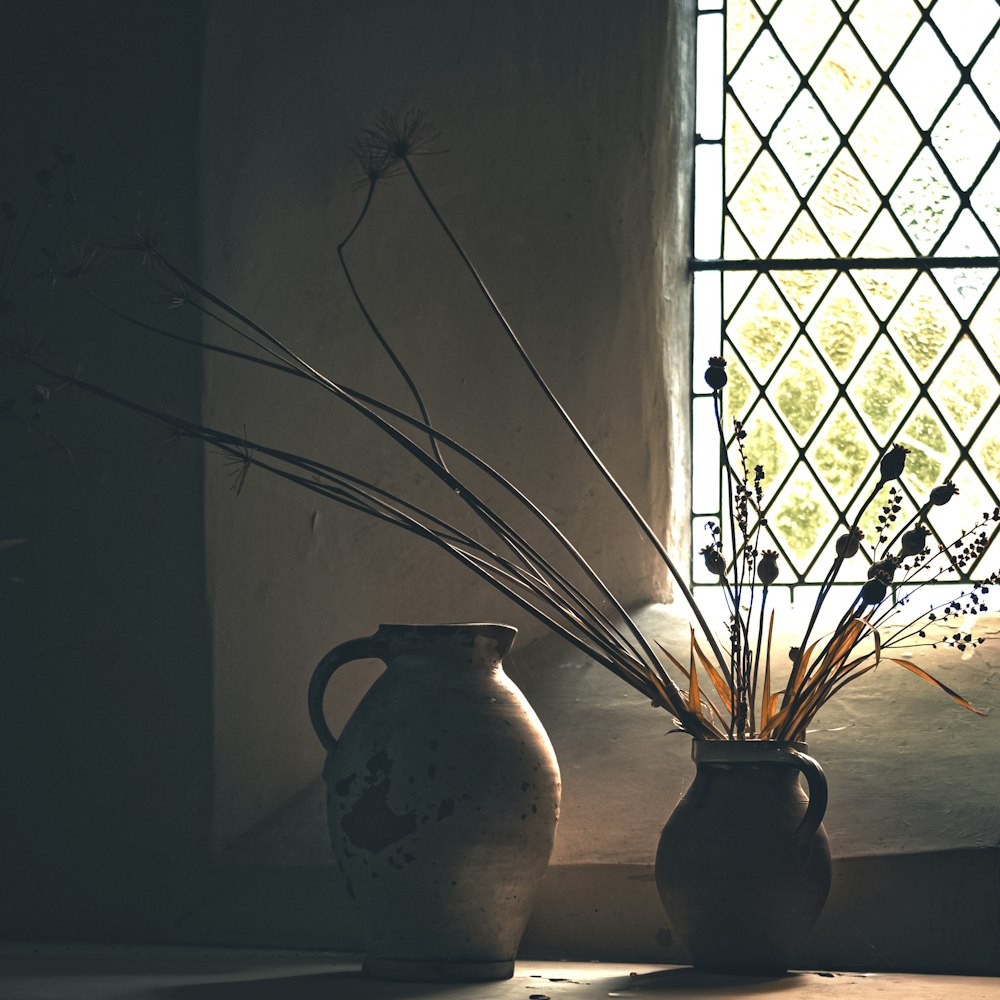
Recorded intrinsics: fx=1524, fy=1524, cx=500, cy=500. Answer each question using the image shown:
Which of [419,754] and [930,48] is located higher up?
[930,48]

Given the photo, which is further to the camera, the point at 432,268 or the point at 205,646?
the point at 432,268

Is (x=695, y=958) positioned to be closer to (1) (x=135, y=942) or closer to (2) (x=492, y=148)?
(1) (x=135, y=942)

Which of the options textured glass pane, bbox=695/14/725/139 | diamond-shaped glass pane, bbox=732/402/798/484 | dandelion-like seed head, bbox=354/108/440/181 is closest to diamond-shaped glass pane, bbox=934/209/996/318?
diamond-shaped glass pane, bbox=732/402/798/484

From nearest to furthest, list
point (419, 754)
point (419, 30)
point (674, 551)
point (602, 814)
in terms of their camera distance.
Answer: point (419, 754) < point (602, 814) < point (419, 30) < point (674, 551)

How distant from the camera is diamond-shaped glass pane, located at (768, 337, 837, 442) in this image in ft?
9.23

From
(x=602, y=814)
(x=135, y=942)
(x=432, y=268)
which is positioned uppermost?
(x=432, y=268)

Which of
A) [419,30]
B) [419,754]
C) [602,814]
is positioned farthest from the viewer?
[419,30]

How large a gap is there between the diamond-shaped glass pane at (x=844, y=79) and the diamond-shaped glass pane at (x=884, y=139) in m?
0.02

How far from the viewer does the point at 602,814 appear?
221 centimetres

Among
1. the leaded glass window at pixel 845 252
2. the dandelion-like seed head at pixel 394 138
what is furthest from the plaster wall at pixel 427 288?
the leaded glass window at pixel 845 252

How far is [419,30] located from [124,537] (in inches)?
38.5

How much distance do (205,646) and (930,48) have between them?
1.72 metres

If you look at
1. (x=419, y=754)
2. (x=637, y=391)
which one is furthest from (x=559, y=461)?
(x=419, y=754)

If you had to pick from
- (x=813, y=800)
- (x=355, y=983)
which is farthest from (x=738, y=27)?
(x=355, y=983)
